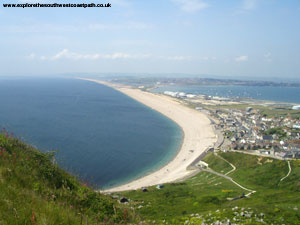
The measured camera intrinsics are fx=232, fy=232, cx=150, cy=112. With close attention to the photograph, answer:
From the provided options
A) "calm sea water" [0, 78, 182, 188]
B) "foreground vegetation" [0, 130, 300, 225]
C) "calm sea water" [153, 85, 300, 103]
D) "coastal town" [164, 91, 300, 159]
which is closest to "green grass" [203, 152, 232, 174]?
"foreground vegetation" [0, 130, 300, 225]

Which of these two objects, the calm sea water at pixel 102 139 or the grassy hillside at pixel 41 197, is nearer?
the grassy hillside at pixel 41 197

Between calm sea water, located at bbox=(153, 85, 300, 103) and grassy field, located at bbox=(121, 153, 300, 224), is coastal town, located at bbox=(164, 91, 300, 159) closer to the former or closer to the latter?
grassy field, located at bbox=(121, 153, 300, 224)

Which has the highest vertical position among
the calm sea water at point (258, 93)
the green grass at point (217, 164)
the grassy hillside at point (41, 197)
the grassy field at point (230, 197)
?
the calm sea water at point (258, 93)

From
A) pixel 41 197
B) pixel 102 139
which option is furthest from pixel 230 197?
pixel 102 139

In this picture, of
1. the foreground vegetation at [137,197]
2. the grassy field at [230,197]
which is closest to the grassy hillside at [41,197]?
the foreground vegetation at [137,197]

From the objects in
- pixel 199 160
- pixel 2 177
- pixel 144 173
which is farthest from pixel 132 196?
pixel 2 177

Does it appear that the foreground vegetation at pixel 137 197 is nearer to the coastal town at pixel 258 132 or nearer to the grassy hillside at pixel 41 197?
the grassy hillside at pixel 41 197
